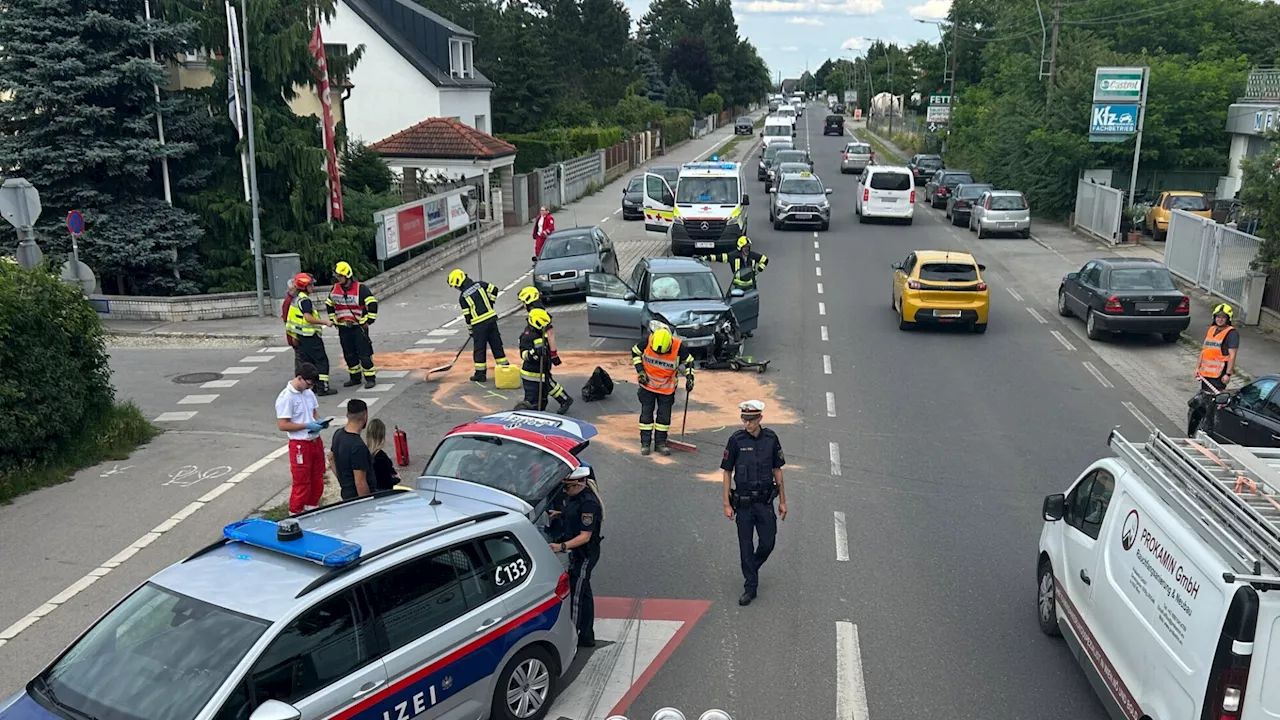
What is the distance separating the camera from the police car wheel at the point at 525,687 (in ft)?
21.1

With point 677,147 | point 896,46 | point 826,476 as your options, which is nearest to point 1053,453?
point 826,476

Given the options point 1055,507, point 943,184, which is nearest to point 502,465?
point 1055,507

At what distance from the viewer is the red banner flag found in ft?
73.3

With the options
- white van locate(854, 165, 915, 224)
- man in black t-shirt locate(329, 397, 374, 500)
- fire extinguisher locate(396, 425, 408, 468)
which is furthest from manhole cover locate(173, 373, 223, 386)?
white van locate(854, 165, 915, 224)

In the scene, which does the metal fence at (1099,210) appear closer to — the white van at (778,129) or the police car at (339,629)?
the police car at (339,629)

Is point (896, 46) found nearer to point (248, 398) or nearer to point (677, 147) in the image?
point (677, 147)

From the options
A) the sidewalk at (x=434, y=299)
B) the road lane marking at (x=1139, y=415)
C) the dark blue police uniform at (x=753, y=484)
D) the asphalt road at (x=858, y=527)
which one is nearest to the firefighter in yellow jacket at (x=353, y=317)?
the asphalt road at (x=858, y=527)

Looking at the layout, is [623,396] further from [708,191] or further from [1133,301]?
[708,191]

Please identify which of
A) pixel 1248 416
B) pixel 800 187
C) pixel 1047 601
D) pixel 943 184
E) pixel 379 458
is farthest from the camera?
pixel 943 184

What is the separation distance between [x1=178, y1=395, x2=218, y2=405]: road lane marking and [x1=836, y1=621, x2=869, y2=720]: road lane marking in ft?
35.0

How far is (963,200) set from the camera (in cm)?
3562

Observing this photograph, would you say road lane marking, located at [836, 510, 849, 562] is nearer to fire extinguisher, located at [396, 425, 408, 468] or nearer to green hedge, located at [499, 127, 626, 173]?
fire extinguisher, located at [396, 425, 408, 468]

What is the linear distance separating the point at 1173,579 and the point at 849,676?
249 centimetres

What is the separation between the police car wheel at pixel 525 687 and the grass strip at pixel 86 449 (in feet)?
24.0
